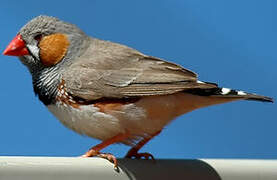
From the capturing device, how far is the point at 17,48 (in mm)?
1284

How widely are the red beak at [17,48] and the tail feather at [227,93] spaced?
418 mm

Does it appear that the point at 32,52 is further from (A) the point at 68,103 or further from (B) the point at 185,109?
(B) the point at 185,109

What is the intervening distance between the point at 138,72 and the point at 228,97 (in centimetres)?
22

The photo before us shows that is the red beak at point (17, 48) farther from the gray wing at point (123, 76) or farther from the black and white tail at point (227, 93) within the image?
the black and white tail at point (227, 93)

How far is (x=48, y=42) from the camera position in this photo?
129cm

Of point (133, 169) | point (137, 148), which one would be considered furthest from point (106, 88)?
point (133, 169)

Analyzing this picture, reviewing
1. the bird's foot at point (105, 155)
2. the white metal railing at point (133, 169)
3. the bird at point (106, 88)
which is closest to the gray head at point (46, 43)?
the bird at point (106, 88)

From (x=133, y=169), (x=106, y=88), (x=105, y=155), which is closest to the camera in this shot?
(x=133, y=169)

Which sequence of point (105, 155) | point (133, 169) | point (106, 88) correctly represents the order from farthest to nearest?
point (106, 88) < point (105, 155) < point (133, 169)

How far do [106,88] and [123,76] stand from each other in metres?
0.05

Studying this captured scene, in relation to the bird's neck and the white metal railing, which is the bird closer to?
the bird's neck

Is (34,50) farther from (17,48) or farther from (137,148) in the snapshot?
(137,148)

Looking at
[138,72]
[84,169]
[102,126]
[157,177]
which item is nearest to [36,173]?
[84,169]

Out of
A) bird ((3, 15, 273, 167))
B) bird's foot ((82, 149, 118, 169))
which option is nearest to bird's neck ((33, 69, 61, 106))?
bird ((3, 15, 273, 167))
